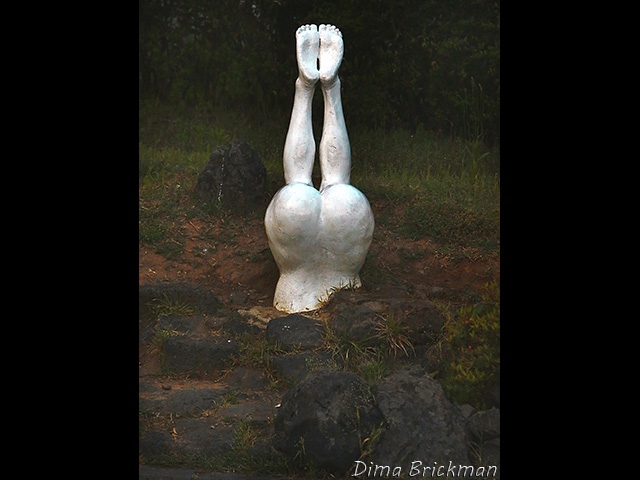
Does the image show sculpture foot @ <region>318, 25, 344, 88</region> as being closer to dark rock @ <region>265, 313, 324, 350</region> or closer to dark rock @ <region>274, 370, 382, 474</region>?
dark rock @ <region>265, 313, 324, 350</region>

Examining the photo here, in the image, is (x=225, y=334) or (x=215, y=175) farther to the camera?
(x=215, y=175)

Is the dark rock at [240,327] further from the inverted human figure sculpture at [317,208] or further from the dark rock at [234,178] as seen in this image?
the dark rock at [234,178]

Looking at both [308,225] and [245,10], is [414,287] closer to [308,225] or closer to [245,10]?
[308,225]

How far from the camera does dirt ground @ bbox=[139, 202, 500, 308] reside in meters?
4.93

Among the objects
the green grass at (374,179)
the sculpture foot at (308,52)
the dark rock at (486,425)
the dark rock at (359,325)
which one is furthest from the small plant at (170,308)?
the dark rock at (486,425)

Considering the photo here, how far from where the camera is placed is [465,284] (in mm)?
4871

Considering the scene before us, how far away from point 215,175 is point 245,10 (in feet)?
3.18

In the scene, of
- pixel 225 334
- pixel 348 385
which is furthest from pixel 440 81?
pixel 348 385

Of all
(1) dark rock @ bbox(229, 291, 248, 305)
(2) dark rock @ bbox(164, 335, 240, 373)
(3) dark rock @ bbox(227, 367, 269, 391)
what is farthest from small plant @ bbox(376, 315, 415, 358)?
(1) dark rock @ bbox(229, 291, 248, 305)

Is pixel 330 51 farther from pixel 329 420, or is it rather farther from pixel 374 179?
pixel 329 420

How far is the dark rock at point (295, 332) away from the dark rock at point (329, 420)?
2.24 ft

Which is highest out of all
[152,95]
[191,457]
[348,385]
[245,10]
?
[245,10]

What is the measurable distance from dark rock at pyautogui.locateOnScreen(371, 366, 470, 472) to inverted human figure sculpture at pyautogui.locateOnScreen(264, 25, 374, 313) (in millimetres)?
1184

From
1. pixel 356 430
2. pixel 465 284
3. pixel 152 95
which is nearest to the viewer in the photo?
pixel 356 430
